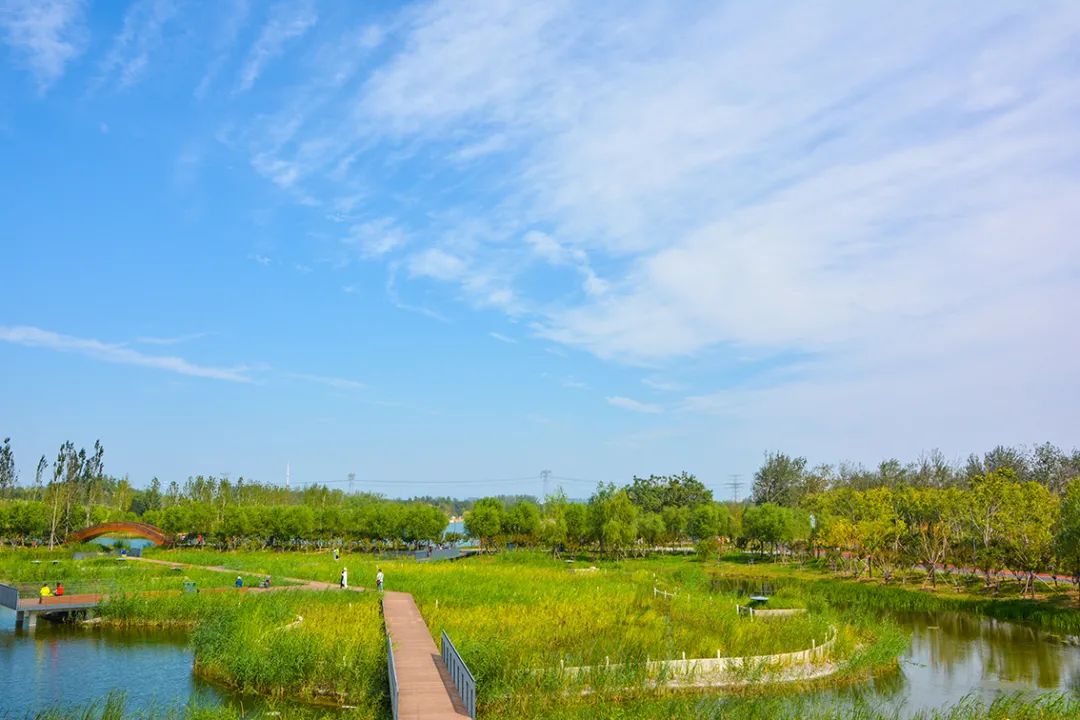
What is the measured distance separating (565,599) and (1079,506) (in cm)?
2741

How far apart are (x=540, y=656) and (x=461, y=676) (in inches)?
165

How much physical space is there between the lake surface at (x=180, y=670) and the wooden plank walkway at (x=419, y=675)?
17.0 ft

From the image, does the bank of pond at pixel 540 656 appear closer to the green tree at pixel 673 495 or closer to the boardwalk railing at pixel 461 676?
the boardwalk railing at pixel 461 676

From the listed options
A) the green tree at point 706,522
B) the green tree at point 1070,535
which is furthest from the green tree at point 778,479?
the green tree at point 1070,535

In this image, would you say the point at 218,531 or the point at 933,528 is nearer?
the point at 933,528

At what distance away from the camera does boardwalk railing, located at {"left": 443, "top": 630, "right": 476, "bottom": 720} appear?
16.8m

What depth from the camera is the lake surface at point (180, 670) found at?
22766 mm

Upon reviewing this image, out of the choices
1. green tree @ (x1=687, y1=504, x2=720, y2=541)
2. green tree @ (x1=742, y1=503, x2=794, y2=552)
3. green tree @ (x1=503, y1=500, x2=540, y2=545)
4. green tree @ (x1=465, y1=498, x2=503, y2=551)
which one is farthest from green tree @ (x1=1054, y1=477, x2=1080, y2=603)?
green tree @ (x1=465, y1=498, x2=503, y2=551)

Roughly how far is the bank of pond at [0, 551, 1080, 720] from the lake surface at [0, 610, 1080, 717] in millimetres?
109

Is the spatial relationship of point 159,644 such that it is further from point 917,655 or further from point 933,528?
point 933,528

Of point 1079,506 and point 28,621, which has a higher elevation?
point 1079,506

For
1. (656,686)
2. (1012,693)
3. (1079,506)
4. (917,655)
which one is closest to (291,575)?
(656,686)

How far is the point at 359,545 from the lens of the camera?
289 ft

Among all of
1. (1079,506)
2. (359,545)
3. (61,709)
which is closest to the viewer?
(61,709)
